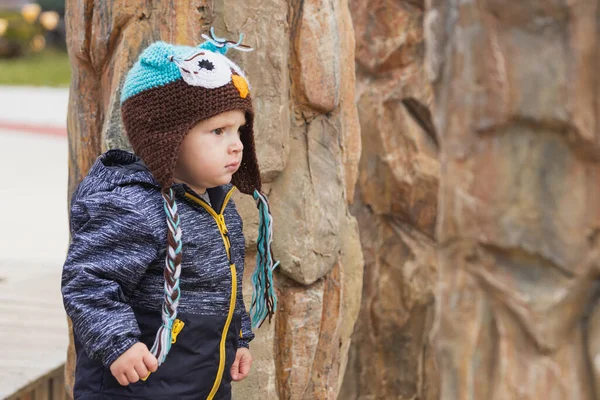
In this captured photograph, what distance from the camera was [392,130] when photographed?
13.0 ft

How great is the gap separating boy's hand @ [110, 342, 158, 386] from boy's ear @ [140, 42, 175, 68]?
53 cm

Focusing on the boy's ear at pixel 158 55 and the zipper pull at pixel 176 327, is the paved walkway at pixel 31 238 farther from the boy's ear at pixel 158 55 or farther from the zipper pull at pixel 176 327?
the boy's ear at pixel 158 55

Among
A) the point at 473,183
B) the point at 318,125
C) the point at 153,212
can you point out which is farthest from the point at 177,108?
the point at 473,183

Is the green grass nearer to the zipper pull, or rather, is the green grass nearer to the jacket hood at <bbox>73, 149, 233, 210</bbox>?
the jacket hood at <bbox>73, 149, 233, 210</bbox>

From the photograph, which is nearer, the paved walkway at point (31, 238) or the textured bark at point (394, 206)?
the paved walkway at point (31, 238)

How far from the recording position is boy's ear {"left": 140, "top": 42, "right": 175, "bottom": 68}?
71.9 inches

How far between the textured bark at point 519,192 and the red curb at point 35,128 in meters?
9.32

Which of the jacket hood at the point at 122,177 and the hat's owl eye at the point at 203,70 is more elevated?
the hat's owl eye at the point at 203,70

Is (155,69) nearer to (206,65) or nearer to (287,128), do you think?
(206,65)

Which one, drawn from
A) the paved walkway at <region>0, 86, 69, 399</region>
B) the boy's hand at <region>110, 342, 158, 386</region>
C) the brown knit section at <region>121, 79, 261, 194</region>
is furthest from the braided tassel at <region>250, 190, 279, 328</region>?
the paved walkway at <region>0, 86, 69, 399</region>

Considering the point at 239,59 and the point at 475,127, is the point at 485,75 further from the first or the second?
the point at 239,59

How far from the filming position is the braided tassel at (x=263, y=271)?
6.86ft

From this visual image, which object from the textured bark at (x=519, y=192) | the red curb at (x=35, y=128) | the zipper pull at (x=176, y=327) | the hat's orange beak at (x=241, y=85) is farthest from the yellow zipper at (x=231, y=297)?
the red curb at (x=35, y=128)

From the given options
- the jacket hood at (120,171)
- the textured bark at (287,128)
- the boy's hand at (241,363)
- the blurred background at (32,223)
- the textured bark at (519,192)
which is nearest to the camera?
the textured bark at (519,192)
